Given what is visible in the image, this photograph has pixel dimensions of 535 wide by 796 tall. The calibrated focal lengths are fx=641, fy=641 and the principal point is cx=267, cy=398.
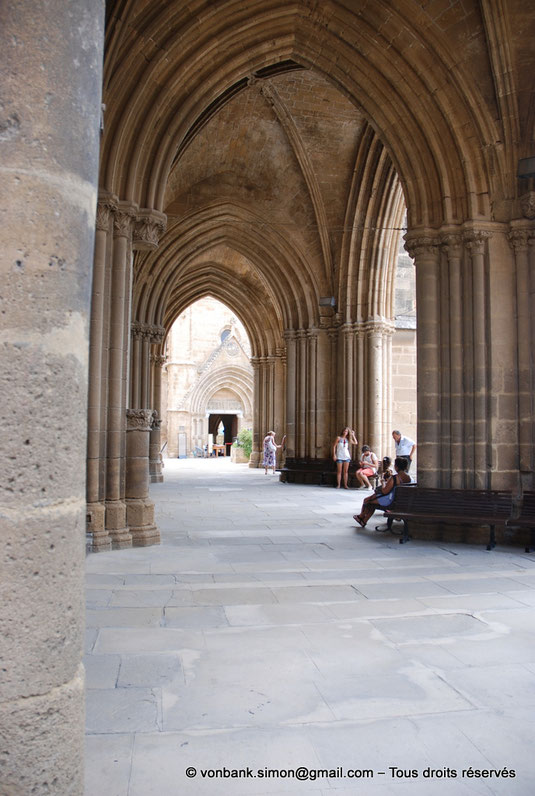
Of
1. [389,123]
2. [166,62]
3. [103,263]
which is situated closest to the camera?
[103,263]

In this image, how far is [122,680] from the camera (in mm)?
3158

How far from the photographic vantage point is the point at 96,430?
6918 millimetres

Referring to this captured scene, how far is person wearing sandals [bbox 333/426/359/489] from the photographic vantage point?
14.6m

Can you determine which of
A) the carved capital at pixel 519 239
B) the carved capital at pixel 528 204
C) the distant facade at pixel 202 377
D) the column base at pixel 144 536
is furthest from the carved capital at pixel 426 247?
the distant facade at pixel 202 377

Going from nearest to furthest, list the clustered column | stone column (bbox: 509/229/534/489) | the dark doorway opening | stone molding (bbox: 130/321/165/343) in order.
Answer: the clustered column → stone column (bbox: 509/229/534/489) → stone molding (bbox: 130/321/165/343) → the dark doorway opening

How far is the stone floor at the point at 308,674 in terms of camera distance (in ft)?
7.69

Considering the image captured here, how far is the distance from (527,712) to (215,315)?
39.1 m

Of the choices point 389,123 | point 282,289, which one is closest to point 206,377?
point 282,289

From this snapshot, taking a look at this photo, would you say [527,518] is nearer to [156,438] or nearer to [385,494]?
[385,494]

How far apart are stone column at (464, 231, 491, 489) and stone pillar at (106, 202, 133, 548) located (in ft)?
14.4

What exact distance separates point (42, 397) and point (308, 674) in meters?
2.32

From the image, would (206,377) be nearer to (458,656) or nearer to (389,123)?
(389,123)

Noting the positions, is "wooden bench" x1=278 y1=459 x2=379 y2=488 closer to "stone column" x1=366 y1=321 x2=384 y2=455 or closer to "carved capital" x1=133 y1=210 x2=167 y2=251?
"stone column" x1=366 y1=321 x2=384 y2=455

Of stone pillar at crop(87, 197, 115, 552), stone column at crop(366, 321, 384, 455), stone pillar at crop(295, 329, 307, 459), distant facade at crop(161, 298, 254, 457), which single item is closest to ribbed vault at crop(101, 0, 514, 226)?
stone pillar at crop(87, 197, 115, 552)
